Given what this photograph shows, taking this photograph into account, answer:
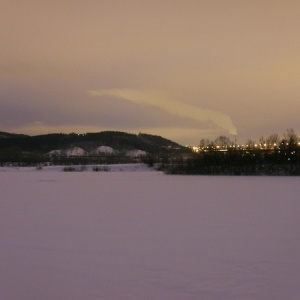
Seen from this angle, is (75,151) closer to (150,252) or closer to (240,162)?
(240,162)

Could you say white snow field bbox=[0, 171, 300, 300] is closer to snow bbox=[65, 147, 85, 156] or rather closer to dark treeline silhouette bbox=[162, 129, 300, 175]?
dark treeline silhouette bbox=[162, 129, 300, 175]

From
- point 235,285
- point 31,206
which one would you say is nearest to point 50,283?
point 235,285

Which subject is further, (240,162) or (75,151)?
(75,151)

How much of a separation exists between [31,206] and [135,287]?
9.92m

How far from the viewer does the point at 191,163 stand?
153ft

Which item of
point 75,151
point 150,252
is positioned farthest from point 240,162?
point 75,151

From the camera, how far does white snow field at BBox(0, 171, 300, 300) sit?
626cm

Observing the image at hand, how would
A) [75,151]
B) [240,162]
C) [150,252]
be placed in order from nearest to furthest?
[150,252] < [240,162] < [75,151]

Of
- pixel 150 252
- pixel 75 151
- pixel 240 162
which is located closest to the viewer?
pixel 150 252

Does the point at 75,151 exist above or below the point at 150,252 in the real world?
above

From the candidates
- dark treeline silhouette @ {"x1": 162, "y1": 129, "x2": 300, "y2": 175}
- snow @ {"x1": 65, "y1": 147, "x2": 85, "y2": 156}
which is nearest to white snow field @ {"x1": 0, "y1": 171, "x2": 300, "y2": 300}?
dark treeline silhouette @ {"x1": 162, "y1": 129, "x2": 300, "y2": 175}

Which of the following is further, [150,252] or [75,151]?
[75,151]

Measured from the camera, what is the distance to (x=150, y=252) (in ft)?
27.5

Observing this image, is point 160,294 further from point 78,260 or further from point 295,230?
point 295,230
